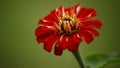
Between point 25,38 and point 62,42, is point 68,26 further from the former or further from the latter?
point 25,38

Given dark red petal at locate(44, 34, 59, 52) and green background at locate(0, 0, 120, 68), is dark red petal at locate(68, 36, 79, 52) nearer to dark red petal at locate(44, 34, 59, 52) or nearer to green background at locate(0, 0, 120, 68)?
dark red petal at locate(44, 34, 59, 52)

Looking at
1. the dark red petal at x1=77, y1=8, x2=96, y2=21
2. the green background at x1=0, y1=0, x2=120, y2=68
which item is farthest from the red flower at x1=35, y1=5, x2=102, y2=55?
the green background at x1=0, y1=0, x2=120, y2=68

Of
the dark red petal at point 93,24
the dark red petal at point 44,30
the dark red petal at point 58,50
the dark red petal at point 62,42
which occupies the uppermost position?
the dark red petal at point 44,30

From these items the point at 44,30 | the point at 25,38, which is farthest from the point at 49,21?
the point at 25,38

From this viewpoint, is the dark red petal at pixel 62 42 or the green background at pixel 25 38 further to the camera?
the green background at pixel 25 38

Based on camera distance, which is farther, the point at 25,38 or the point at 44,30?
the point at 25,38

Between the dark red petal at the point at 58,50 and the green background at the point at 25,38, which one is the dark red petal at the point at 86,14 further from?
the green background at the point at 25,38

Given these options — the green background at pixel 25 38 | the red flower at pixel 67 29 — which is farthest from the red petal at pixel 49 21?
the green background at pixel 25 38

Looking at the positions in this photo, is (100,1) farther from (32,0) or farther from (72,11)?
(72,11)

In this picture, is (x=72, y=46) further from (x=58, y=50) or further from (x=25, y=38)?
(x=25, y=38)
